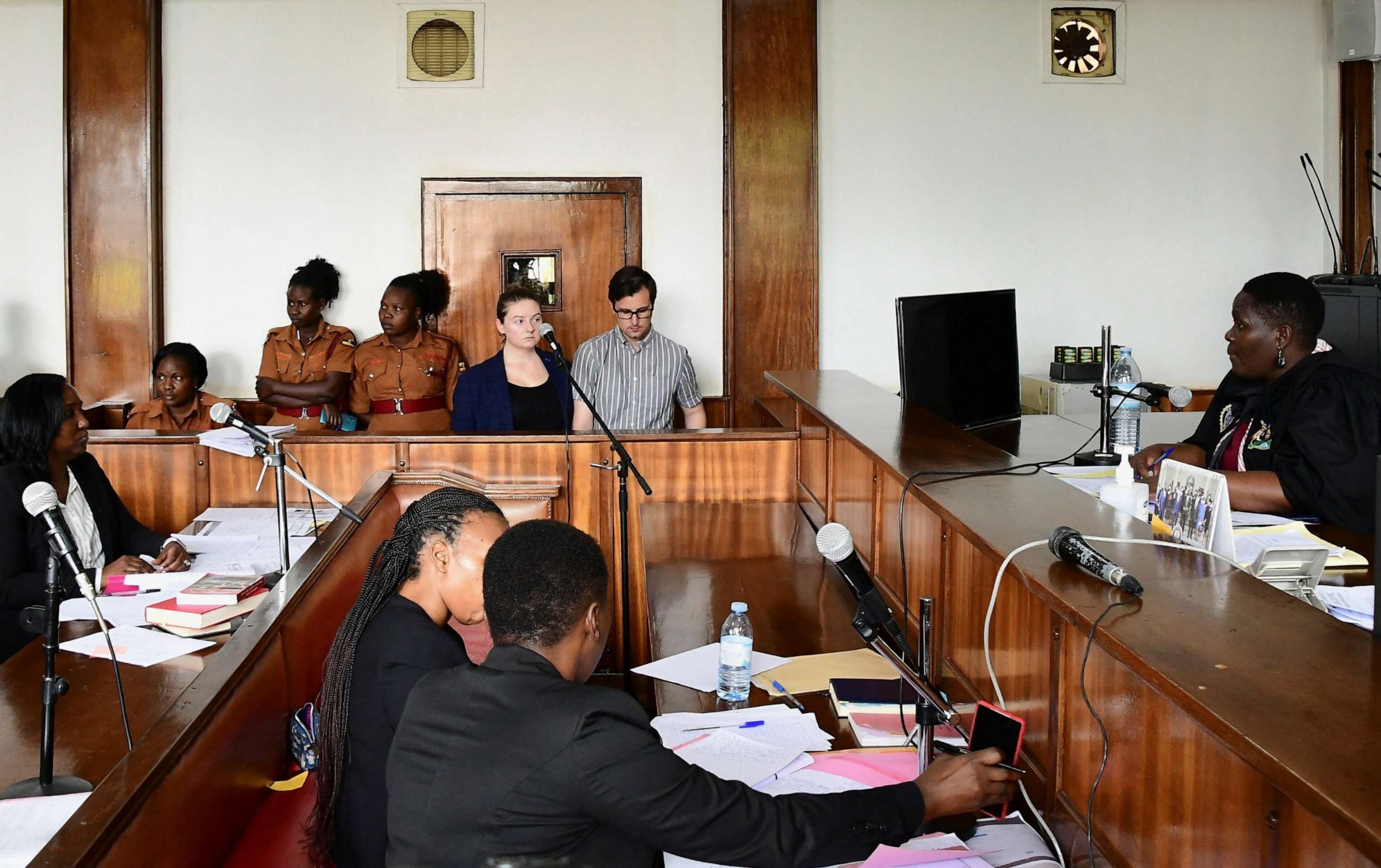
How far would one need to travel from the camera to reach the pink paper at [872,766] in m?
1.96

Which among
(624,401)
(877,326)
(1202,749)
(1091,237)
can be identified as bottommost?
(1202,749)

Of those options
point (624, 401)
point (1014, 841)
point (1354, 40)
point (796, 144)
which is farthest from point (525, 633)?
point (1354, 40)

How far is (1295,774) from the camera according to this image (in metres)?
1.10

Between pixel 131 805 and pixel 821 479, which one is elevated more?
pixel 821 479

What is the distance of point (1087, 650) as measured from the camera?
1575mm

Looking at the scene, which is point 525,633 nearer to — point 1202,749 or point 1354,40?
point 1202,749

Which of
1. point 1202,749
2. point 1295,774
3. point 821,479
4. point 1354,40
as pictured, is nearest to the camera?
point 1295,774

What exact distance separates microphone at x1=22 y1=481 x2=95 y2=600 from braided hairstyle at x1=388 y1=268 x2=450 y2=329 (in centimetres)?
380

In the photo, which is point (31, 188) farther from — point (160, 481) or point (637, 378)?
point (637, 378)

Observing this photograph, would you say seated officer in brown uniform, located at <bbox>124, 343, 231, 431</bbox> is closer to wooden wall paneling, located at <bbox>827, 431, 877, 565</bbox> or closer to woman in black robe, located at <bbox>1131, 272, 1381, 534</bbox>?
wooden wall paneling, located at <bbox>827, 431, 877, 565</bbox>

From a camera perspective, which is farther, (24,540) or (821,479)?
(821,479)

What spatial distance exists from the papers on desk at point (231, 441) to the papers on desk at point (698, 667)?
2.10 meters

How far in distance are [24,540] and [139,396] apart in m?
2.96

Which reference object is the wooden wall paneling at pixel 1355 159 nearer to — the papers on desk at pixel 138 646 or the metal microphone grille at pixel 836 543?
the metal microphone grille at pixel 836 543
